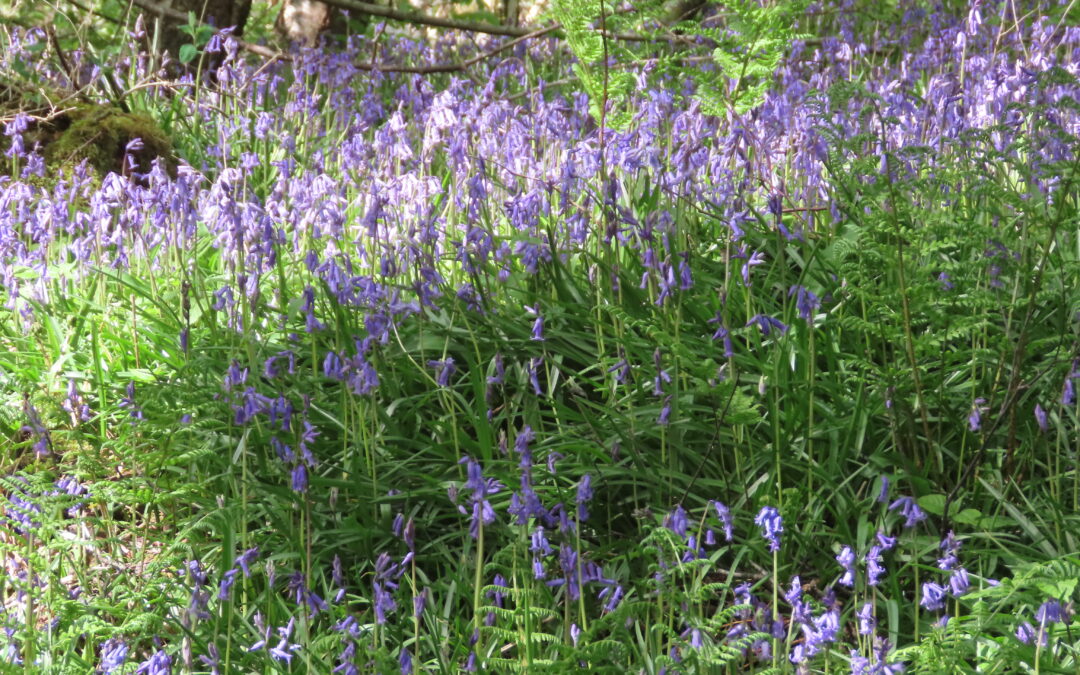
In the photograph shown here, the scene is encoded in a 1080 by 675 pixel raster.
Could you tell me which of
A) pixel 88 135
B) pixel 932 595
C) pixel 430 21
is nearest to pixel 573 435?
pixel 932 595

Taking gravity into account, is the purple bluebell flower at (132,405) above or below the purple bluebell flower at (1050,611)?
above

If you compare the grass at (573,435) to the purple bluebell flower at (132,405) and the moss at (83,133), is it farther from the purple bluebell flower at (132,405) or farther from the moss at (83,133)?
the moss at (83,133)

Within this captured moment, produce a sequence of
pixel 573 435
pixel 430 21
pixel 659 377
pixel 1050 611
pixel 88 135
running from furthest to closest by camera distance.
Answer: pixel 430 21
pixel 88 135
pixel 573 435
pixel 659 377
pixel 1050 611

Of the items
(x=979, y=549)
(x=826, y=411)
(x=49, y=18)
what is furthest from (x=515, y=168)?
(x=49, y=18)

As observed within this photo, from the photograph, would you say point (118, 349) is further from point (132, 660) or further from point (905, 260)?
point (905, 260)

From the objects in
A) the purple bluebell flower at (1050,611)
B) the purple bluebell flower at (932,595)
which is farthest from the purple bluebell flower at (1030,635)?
the purple bluebell flower at (932,595)

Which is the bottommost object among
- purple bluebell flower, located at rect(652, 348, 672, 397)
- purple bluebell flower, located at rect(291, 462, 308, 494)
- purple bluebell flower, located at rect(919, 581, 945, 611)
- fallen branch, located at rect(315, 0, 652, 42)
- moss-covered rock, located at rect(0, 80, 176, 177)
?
purple bluebell flower, located at rect(919, 581, 945, 611)

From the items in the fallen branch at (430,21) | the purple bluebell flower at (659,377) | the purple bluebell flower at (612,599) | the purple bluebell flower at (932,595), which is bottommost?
the purple bluebell flower at (612,599)

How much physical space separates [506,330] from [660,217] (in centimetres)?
61

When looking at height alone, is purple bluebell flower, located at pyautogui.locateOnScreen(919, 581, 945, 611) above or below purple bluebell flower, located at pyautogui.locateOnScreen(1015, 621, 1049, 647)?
above

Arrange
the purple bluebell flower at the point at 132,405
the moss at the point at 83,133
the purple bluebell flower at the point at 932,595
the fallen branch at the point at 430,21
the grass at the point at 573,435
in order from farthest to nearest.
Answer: the fallen branch at the point at 430,21 < the moss at the point at 83,133 < the purple bluebell flower at the point at 132,405 < the grass at the point at 573,435 < the purple bluebell flower at the point at 932,595

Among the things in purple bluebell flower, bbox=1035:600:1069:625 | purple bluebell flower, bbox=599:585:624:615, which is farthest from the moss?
purple bluebell flower, bbox=1035:600:1069:625

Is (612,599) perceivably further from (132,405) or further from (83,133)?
(83,133)

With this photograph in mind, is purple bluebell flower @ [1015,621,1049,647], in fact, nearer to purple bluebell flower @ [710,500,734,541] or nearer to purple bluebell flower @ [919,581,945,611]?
purple bluebell flower @ [919,581,945,611]
